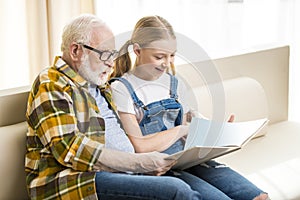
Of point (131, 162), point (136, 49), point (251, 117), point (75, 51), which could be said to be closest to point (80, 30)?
point (75, 51)

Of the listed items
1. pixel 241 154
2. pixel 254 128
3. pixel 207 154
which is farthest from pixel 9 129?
pixel 241 154

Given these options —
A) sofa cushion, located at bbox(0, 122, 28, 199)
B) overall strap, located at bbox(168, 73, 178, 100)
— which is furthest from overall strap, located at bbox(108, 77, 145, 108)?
sofa cushion, located at bbox(0, 122, 28, 199)

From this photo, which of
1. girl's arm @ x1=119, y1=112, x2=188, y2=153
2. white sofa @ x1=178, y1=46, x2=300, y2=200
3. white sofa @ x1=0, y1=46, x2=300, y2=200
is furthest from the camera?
white sofa @ x1=178, y1=46, x2=300, y2=200

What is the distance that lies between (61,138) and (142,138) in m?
0.25

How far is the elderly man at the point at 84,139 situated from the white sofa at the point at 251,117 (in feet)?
0.34

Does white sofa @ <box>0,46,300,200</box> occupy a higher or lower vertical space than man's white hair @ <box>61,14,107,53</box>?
lower

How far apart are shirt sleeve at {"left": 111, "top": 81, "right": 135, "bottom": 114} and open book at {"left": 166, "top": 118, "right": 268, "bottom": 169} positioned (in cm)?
20

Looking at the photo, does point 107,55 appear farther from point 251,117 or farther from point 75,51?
point 251,117

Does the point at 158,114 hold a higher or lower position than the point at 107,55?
lower

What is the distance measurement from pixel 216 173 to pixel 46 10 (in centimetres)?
144

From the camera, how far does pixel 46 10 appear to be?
3.06 m

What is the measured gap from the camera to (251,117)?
2.26 m

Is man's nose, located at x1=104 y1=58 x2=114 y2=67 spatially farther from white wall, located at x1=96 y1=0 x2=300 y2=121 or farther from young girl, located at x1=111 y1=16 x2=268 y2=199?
white wall, located at x1=96 y1=0 x2=300 y2=121

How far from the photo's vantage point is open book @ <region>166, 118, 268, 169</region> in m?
1.88
